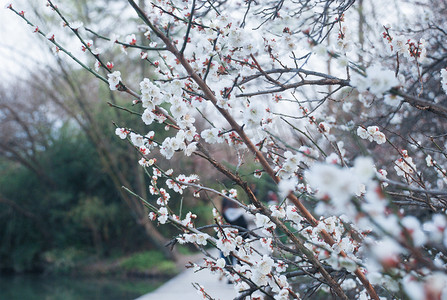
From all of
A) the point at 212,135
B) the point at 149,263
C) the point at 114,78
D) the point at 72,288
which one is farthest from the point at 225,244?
the point at 149,263

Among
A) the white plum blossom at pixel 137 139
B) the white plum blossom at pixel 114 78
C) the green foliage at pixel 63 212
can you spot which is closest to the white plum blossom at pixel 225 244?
the white plum blossom at pixel 137 139

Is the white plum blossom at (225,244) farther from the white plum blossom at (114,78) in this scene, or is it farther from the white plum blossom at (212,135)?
the white plum blossom at (114,78)

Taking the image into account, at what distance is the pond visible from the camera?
29.8ft

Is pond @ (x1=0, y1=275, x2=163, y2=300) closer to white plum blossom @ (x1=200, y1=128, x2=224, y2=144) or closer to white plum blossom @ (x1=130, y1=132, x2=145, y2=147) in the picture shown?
white plum blossom @ (x1=130, y1=132, x2=145, y2=147)

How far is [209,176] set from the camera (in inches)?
503

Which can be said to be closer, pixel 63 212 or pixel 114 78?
pixel 114 78

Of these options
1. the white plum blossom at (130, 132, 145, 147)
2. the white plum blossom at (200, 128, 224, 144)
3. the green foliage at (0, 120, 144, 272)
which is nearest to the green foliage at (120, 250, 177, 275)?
the green foliage at (0, 120, 144, 272)

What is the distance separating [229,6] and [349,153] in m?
3.25

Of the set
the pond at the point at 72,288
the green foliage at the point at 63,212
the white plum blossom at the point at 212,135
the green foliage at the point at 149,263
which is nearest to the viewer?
the white plum blossom at the point at 212,135

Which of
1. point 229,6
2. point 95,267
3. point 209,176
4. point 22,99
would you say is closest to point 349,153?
point 229,6

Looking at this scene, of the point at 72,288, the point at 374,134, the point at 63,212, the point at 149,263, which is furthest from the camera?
the point at 63,212

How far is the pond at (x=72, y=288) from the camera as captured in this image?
909 cm

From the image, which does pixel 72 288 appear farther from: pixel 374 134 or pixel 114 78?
pixel 374 134

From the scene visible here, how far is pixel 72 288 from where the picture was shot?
33.0 ft
